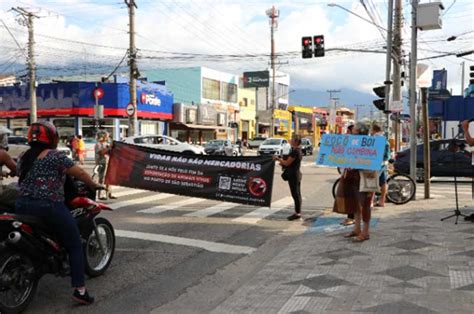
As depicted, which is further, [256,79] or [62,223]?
[256,79]

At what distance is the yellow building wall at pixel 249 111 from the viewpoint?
229ft

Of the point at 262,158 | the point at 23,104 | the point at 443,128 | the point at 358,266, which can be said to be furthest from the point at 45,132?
the point at 443,128

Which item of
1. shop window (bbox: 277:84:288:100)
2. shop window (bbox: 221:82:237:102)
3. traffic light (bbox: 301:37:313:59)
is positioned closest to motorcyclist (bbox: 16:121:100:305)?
traffic light (bbox: 301:37:313:59)

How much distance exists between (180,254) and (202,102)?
5196cm

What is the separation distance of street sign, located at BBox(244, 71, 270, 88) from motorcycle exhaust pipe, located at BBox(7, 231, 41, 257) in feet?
257

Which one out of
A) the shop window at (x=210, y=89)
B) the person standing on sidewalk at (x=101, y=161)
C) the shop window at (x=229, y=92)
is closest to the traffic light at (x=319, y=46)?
the person standing on sidewalk at (x=101, y=161)

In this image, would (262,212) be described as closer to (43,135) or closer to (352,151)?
(352,151)

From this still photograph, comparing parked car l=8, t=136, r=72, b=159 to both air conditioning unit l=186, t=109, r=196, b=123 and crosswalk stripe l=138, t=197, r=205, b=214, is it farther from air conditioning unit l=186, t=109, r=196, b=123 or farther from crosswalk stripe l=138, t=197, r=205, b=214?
air conditioning unit l=186, t=109, r=196, b=123

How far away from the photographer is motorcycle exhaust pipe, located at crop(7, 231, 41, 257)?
4.74 meters

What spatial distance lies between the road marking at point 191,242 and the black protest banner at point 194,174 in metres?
2.23

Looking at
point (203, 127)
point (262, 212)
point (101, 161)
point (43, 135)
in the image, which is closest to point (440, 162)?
point (262, 212)

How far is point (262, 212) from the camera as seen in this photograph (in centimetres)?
1145

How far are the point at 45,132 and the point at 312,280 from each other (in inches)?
126

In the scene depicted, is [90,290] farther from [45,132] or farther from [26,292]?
[45,132]
